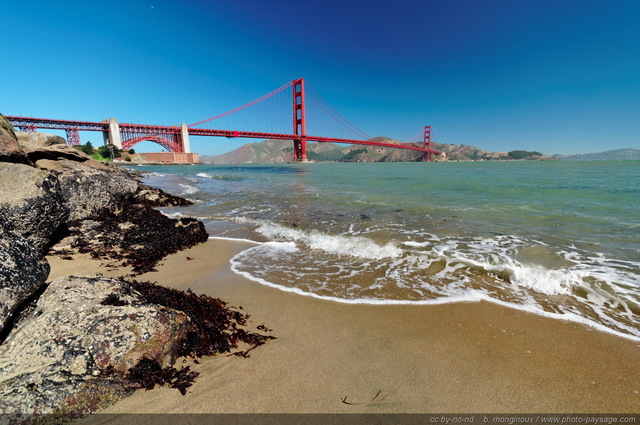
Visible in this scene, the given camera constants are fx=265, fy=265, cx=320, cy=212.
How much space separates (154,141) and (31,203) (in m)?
68.3

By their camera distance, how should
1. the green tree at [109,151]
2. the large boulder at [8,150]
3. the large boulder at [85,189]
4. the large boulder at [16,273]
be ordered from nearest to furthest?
the large boulder at [16,273] → the large boulder at [8,150] → the large boulder at [85,189] → the green tree at [109,151]

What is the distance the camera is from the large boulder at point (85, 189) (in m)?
5.22

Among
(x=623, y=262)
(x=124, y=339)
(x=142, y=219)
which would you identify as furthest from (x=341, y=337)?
(x=142, y=219)

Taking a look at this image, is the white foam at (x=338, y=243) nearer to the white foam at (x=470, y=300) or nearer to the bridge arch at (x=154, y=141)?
the white foam at (x=470, y=300)

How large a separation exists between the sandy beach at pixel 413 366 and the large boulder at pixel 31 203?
2.67m

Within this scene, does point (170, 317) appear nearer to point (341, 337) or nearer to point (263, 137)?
point (341, 337)

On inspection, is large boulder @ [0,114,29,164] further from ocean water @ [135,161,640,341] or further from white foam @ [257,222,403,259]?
white foam @ [257,222,403,259]

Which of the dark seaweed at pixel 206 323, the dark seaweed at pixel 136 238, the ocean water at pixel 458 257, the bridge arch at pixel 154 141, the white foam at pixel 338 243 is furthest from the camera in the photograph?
the bridge arch at pixel 154 141

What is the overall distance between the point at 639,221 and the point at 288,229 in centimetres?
830

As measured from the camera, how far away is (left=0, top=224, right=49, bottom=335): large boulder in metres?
1.64

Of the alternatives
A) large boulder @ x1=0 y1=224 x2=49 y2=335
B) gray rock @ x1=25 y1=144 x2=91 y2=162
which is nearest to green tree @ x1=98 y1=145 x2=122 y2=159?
gray rock @ x1=25 y1=144 x2=91 y2=162

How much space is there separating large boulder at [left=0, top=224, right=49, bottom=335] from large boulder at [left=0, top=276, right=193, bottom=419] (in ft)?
0.29

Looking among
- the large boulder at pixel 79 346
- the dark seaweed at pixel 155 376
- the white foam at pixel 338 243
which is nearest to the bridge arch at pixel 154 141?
the white foam at pixel 338 243

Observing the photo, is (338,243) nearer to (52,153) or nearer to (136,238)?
(136,238)
